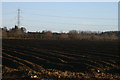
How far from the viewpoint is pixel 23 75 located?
18.0 feet

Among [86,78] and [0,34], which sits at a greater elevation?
[0,34]

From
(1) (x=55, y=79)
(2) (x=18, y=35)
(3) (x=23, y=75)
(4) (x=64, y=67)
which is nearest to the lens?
(1) (x=55, y=79)

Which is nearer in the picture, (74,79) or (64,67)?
(74,79)

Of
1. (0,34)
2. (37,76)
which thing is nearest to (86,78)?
(37,76)

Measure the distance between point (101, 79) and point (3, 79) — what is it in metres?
3.64

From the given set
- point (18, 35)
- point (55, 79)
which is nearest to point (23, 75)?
point (55, 79)

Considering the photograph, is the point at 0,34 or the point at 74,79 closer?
the point at 74,79

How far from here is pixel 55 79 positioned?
5.10 m

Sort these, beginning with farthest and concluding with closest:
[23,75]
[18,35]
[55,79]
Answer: [18,35] < [23,75] < [55,79]

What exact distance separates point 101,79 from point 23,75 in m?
2.98

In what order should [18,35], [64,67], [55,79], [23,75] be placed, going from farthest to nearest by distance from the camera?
A: [18,35], [64,67], [23,75], [55,79]

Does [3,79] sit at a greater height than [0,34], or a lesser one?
lesser

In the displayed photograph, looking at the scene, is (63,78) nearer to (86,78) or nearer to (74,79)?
(74,79)

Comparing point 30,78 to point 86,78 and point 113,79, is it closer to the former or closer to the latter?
point 86,78
